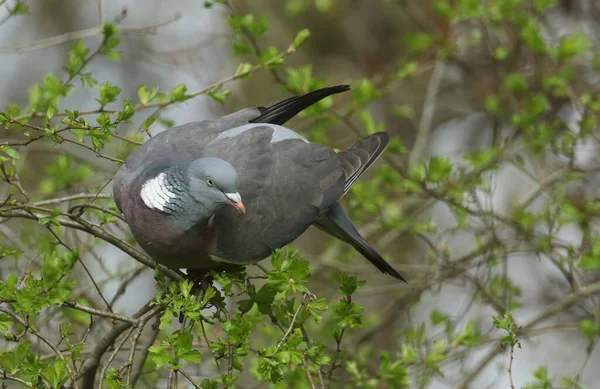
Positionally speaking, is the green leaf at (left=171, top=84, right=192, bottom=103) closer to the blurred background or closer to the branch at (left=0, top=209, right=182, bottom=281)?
the blurred background

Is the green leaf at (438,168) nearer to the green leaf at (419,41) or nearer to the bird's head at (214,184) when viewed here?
the green leaf at (419,41)

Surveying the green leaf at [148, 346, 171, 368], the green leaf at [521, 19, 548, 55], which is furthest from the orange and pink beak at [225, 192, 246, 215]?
the green leaf at [521, 19, 548, 55]

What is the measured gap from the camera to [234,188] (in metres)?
2.96

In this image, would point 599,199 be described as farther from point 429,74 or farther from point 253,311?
point 429,74

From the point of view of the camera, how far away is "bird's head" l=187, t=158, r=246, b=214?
9.59ft

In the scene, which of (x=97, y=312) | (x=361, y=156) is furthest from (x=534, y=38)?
(x=97, y=312)

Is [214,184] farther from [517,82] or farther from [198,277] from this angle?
[517,82]

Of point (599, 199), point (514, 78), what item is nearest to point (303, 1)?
point (514, 78)

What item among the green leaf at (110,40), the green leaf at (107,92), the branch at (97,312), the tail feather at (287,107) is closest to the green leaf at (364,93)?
the tail feather at (287,107)

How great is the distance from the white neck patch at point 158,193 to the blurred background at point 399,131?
590mm

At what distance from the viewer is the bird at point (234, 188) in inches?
118

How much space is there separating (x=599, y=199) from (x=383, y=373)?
2015mm

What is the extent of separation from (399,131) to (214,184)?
5.21 m

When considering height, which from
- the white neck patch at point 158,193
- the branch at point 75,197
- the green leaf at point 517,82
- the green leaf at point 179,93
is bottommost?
the green leaf at point 517,82
